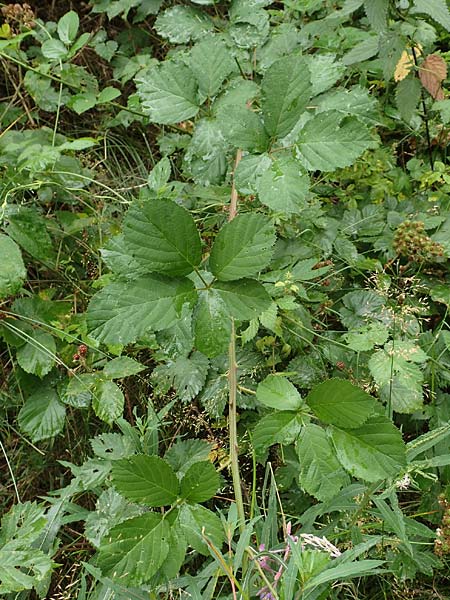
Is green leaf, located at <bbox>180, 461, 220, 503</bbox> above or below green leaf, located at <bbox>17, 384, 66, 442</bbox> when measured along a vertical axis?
above

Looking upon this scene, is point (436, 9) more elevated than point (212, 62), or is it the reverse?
point (212, 62)

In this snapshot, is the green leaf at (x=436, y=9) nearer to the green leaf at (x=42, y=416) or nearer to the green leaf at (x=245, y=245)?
the green leaf at (x=245, y=245)

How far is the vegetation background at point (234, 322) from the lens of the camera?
0.91 m

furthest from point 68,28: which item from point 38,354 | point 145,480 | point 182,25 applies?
point 145,480

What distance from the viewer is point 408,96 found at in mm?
1767

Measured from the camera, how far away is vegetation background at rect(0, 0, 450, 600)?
0.91 metres

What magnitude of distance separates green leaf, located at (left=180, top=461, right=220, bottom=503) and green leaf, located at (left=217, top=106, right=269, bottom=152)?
55 cm

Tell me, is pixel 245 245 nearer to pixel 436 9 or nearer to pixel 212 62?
pixel 212 62

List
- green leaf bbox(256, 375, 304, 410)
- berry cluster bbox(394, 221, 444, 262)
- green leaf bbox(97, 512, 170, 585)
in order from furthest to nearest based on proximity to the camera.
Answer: berry cluster bbox(394, 221, 444, 262)
green leaf bbox(256, 375, 304, 410)
green leaf bbox(97, 512, 170, 585)

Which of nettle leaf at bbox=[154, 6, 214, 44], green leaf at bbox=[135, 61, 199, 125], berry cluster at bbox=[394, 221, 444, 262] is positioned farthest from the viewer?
berry cluster at bbox=[394, 221, 444, 262]

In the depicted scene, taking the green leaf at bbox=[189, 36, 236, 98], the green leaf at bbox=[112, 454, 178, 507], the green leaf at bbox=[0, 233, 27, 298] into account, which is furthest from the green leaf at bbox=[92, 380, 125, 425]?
the green leaf at bbox=[189, 36, 236, 98]

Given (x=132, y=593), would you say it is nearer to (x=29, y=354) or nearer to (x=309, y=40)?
(x=29, y=354)

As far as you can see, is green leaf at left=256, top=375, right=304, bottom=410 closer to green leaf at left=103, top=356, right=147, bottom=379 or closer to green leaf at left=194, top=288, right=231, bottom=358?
green leaf at left=194, top=288, right=231, bottom=358

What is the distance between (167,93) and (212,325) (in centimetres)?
50
